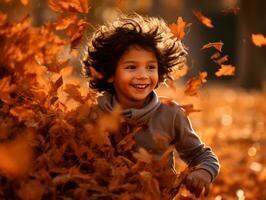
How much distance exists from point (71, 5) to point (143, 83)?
0.55 metres

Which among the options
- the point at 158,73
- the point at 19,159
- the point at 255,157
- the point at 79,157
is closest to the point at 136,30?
the point at 158,73

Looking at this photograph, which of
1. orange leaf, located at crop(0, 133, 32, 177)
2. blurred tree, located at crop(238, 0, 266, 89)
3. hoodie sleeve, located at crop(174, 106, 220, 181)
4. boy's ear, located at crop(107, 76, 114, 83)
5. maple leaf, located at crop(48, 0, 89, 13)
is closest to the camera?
orange leaf, located at crop(0, 133, 32, 177)

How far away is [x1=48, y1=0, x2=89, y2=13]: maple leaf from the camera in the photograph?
3389mm

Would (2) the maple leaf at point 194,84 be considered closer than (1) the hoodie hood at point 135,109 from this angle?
No

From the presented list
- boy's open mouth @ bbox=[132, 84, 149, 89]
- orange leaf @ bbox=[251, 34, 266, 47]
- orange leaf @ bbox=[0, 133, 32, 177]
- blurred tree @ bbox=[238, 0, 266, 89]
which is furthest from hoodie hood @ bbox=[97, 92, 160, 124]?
blurred tree @ bbox=[238, 0, 266, 89]

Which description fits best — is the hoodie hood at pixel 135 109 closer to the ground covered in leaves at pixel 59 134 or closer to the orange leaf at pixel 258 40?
the ground covered in leaves at pixel 59 134

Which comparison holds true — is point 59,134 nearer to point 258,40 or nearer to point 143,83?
point 143,83

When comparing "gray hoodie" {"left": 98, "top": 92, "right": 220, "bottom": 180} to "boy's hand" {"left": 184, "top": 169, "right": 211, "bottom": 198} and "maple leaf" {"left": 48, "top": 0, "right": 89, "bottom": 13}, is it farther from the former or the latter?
"maple leaf" {"left": 48, "top": 0, "right": 89, "bottom": 13}

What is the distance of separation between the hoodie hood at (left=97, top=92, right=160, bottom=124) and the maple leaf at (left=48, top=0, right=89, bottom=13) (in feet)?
1.61

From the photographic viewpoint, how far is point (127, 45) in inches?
139

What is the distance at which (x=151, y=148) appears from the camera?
3.45 metres

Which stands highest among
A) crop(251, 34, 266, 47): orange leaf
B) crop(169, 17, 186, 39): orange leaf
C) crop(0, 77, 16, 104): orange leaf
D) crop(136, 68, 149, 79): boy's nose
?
crop(251, 34, 266, 47): orange leaf

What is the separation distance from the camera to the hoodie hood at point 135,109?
341 centimetres

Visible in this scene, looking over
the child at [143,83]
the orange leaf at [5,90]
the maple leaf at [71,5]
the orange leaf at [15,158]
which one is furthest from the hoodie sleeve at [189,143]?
A: the orange leaf at [15,158]
